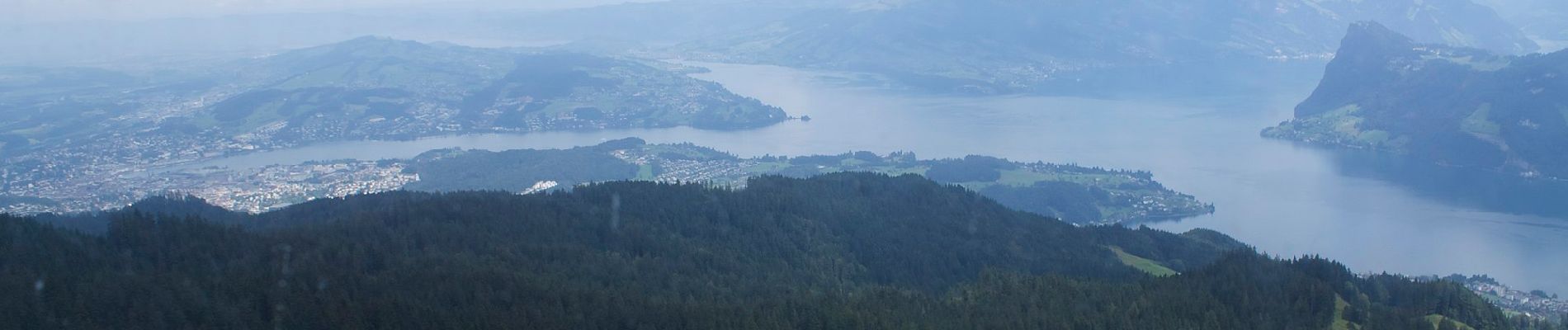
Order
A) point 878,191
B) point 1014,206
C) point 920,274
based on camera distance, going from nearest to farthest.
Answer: point 920,274, point 878,191, point 1014,206

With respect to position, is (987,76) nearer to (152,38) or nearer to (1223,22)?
(1223,22)

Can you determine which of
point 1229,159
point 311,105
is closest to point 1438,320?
point 1229,159

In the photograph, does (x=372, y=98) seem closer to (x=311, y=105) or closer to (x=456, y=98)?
(x=311, y=105)

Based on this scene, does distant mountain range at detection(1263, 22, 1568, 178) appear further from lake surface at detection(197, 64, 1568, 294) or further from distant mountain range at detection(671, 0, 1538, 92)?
distant mountain range at detection(671, 0, 1538, 92)

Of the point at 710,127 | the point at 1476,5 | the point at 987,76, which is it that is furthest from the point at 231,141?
the point at 1476,5

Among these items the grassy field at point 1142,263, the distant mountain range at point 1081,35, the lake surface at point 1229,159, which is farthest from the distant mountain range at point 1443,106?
the grassy field at point 1142,263

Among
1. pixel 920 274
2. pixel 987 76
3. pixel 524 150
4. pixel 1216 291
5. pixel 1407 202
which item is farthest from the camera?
pixel 987 76
